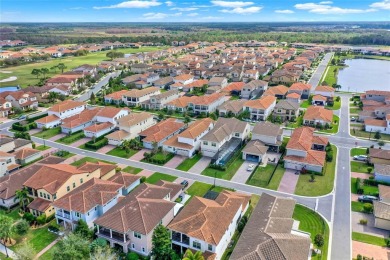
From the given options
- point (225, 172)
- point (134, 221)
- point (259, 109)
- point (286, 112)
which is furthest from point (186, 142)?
point (286, 112)

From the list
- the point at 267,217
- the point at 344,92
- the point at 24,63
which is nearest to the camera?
the point at 267,217

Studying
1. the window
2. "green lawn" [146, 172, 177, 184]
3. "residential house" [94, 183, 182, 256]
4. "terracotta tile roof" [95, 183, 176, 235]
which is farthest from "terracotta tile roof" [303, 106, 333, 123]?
the window

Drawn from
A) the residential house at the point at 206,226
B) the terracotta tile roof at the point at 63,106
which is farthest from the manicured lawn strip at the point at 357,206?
the terracotta tile roof at the point at 63,106

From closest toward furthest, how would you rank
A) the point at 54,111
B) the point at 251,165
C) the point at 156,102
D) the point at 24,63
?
1. the point at 251,165
2. the point at 54,111
3. the point at 156,102
4. the point at 24,63

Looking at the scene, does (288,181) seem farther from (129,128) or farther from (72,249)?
(129,128)

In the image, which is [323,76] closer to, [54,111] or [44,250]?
[54,111]

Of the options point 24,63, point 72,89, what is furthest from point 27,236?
point 24,63

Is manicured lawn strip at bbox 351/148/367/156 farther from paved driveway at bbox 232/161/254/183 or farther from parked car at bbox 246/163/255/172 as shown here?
paved driveway at bbox 232/161/254/183

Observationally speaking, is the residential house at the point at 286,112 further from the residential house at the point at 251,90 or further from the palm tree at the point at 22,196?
the palm tree at the point at 22,196
